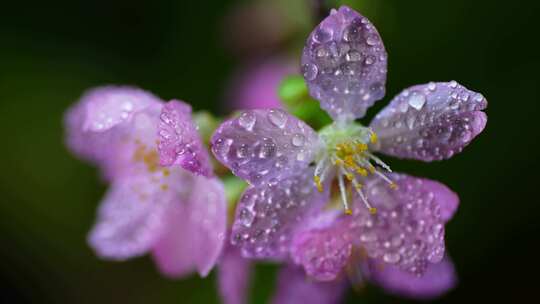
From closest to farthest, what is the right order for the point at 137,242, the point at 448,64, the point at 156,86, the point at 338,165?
1. the point at 338,165
2. the point at 137,242
3. the point at 448,64
4. the point at 156,86

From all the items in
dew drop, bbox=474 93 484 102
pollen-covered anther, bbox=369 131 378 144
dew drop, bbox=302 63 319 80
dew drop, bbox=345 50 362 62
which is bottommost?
pollen-covered anther, bbox=369 131 378 144

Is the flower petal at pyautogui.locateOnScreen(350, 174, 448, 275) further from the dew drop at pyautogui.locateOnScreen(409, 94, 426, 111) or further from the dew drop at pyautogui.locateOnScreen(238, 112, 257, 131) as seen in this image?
the dew drop at pyautogui.locateOnScreen(238, 112, 257, 131)

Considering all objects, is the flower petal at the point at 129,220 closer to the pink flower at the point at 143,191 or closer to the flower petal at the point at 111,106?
the pink flower at the point at 143,191

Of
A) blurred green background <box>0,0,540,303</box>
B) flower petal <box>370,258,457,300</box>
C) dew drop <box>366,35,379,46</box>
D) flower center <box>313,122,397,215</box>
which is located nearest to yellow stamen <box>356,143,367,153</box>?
flower center <box>313,122,397,215</box>

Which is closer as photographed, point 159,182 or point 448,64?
point 159,182

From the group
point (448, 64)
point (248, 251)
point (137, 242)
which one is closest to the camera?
point (248, 251)

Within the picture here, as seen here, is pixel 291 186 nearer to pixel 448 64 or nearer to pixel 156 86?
pixel 448 64

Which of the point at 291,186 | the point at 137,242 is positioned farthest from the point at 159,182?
the point at 291,186
